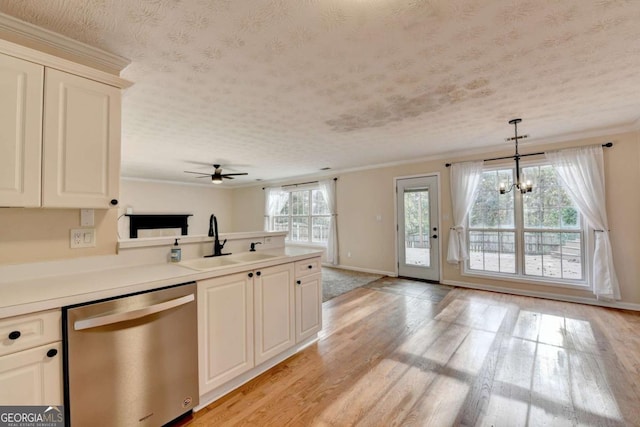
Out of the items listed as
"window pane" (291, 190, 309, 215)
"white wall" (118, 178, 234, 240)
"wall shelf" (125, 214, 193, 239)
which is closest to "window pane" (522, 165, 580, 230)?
"window pane" (291, 190, 309, 215)

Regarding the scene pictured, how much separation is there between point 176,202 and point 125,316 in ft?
23.6

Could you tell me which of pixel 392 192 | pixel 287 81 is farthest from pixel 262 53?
pixel 392 192

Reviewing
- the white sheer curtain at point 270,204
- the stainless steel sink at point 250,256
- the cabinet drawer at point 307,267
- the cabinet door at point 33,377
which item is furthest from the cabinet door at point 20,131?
the white sheer curtain at point 270,204

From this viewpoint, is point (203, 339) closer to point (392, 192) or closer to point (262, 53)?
point (262, 53)

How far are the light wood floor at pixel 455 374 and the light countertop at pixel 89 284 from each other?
0.94m

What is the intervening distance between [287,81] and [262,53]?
41cm

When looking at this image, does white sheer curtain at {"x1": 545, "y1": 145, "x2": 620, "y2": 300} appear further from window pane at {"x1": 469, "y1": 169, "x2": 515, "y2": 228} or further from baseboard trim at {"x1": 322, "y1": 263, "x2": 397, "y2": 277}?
baseboard trim at {"x1": 322, "y1": 263, "x2": 397, "y2": 277}

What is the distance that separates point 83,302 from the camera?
1.29 metres

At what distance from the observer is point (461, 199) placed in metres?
4.64

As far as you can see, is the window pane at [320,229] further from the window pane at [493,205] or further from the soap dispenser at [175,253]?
the soap dispenser at [175,253]

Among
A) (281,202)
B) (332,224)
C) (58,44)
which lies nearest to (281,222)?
(281,202)

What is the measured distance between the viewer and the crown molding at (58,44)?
5.06 feet

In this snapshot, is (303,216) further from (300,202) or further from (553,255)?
(553,255)

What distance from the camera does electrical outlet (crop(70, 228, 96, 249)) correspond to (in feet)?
5.79
